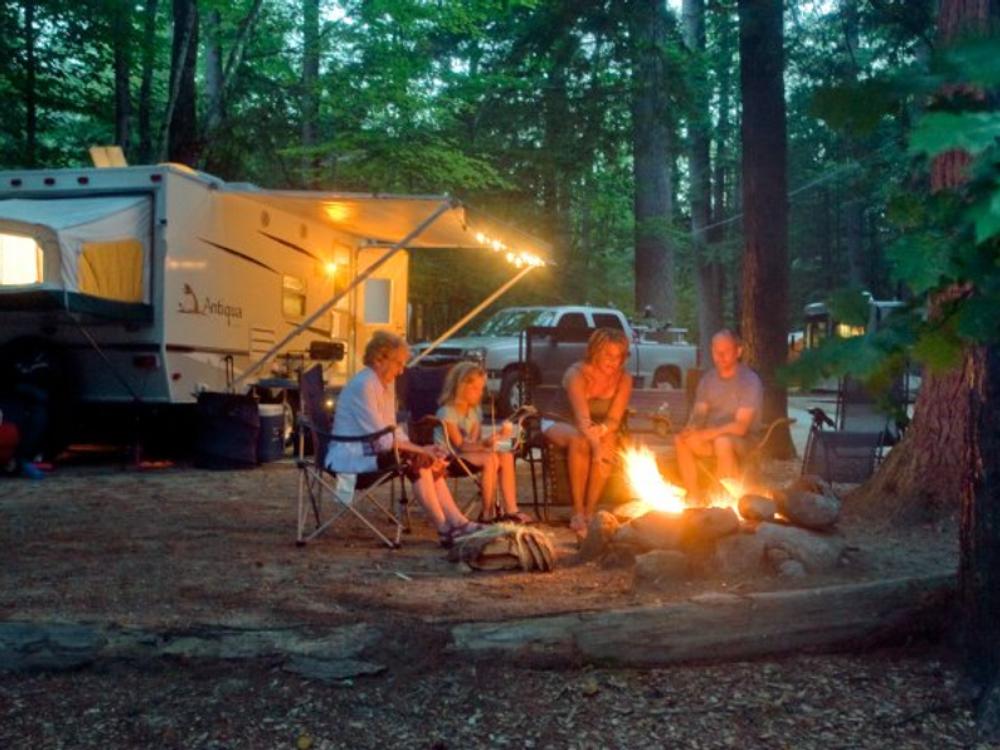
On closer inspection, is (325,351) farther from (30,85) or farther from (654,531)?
(654,531)

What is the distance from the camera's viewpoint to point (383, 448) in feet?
18.2

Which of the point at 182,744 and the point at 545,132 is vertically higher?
the point at 545,132

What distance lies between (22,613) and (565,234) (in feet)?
63.4

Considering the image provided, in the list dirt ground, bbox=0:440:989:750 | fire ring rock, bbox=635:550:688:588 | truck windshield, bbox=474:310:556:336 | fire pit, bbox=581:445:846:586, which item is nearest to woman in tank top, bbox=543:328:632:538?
fire pit, bbox=581:445:846:586

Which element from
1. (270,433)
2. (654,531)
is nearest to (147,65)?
(270,433)

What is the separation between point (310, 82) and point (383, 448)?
12.9 m

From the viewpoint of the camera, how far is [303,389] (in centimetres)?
589

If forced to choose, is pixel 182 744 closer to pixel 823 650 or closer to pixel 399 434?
pixel 823 650

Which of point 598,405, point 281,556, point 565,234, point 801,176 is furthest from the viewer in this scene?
point 801,176

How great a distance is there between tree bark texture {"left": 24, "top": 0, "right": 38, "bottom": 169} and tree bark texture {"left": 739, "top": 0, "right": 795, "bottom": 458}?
918 centimetres

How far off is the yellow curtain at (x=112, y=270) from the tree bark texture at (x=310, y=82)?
27.6ft

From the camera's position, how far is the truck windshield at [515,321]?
15586 mm

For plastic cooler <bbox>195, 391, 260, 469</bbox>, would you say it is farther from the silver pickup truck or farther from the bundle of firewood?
the bundle of firewood

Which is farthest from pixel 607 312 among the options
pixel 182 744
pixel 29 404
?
pixel 182 744
